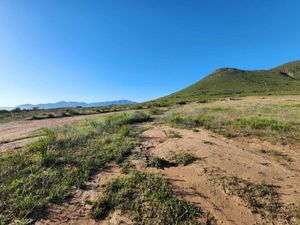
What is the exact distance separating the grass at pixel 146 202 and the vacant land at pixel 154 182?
2 cm

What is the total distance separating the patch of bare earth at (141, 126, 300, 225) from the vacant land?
0.02 meters

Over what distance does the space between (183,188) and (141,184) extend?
104 cm

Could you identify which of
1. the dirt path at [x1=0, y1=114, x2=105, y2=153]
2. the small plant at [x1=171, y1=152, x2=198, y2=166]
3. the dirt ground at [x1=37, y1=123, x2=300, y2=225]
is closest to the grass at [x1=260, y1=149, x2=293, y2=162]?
the dirt ground at [x1=37, y1=123, x2=300, y2=225]

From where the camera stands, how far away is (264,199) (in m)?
4.57

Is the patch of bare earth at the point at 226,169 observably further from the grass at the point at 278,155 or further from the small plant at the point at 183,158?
the small plant at the point at 183,158

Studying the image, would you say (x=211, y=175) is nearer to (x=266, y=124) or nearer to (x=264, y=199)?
(x=264, y=199)

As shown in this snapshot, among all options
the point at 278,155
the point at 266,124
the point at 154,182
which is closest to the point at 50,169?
the point at 154,182

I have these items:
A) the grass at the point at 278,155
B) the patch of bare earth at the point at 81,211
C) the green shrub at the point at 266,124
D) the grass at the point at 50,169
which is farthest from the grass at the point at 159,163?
the green shrub at the point at 266,124

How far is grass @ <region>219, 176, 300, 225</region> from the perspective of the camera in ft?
13.3

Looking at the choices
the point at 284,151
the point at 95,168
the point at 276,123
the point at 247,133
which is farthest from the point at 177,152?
the point at 276,123

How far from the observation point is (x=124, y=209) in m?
4.45

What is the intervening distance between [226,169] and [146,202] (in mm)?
2643

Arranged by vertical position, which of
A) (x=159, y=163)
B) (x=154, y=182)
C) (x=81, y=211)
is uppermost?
(x=159, y=163)

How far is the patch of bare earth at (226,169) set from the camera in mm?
4414
